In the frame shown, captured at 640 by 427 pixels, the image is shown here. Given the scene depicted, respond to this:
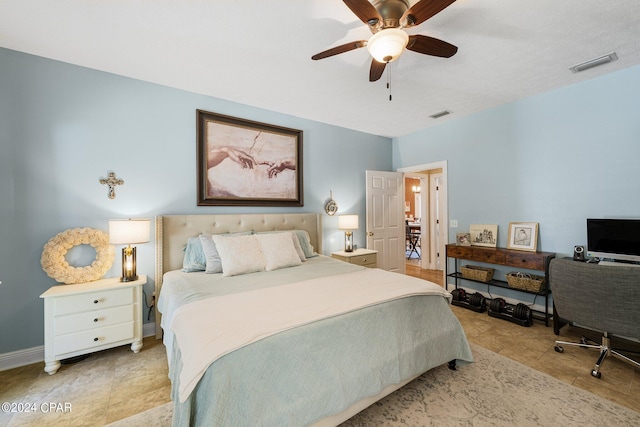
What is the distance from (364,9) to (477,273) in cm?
353

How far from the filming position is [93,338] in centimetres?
220

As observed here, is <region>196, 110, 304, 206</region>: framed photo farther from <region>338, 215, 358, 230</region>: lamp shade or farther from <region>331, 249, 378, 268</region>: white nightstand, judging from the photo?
<region>331, 249, 378, 268</region>: white nightstand

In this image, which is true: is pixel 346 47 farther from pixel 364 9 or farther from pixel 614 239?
pixel 614 239

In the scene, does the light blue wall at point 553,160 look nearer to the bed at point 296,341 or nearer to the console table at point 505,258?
the console table at point 505,258

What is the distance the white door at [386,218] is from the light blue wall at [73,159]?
2.59 m

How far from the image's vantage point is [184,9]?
5.81ft

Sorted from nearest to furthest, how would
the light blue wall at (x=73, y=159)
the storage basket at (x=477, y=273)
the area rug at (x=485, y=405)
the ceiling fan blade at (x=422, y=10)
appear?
the ceiling fan blade at (x=422, y=10) → the area rug at (x=485, y=405) → the light blue wall at (x=73, y=159) → the storage basket at (x=477, y=273)

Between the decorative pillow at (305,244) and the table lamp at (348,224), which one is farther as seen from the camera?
the table lamp at (348,224)

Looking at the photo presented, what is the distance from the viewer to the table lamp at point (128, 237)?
232cm

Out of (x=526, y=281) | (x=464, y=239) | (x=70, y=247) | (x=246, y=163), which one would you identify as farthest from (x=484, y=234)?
(x=70, y=247)

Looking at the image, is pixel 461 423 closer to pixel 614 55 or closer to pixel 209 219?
pixel 209 219

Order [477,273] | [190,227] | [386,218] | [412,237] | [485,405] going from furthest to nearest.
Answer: [412,237]
[386,218]
[477,273]
[190,227]
[485,405]

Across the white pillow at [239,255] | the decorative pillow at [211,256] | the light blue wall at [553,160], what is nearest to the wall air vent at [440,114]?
the light blue wall at [553,160]

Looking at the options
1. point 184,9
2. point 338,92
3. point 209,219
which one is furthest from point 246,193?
point 184,9
